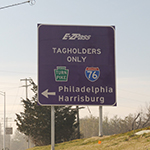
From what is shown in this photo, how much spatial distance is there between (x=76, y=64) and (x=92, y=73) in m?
0.84

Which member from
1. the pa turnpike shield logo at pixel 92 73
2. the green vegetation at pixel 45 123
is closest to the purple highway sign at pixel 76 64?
the pa turnpike shield logo at pixel 92 73

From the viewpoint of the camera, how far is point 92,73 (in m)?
17.7

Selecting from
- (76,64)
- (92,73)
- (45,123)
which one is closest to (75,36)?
(76,64)

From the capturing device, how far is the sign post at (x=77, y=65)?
1744cm

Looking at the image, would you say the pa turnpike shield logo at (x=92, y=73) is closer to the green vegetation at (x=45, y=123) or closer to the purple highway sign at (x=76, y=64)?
the purple highway sign at (x=76, y=64)

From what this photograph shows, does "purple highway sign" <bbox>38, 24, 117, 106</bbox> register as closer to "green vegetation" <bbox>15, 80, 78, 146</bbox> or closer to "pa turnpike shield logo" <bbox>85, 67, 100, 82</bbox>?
"pa turnpike shield logo" <bbox>85, 67, 100, 82</bbox>

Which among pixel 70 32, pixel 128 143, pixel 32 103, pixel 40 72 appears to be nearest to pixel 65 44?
pixel 70 32

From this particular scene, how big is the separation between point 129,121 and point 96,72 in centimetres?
5239

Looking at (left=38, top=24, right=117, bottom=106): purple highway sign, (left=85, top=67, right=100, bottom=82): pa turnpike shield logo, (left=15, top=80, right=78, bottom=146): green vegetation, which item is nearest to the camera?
(left=38, top=24, right=117, bottom=106): purple highway sign

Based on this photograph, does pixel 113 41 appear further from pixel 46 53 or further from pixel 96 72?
pixel 46 53

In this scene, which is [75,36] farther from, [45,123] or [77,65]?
[45,123]

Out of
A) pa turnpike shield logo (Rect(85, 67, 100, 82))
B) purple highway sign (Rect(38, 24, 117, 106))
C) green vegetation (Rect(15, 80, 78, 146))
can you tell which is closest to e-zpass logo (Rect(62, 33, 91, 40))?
purple highway sign (Rect(38, 24, 117, 106))

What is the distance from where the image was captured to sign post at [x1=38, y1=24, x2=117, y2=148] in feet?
57.2

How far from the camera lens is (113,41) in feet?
59.4
